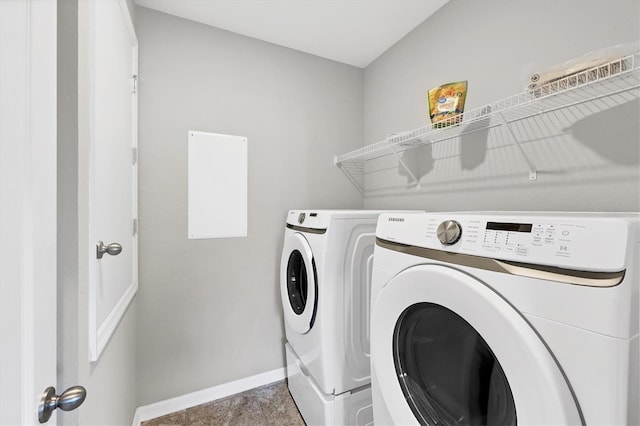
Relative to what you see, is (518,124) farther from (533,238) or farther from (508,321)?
(508,321)

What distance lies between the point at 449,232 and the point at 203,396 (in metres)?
1.92

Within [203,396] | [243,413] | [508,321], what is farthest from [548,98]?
[203,396]

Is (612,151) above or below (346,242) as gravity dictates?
above

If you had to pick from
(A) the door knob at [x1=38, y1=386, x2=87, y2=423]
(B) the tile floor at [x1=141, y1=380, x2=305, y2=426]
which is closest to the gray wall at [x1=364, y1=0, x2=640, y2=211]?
(B) the tile floor at [x1=141, y1=380, x2=305, y2=426]

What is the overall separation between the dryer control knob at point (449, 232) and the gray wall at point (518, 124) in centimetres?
76

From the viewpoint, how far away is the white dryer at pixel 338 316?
1355 mm

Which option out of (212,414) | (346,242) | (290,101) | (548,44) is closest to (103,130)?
(346,242)

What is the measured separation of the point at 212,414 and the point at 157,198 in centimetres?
139

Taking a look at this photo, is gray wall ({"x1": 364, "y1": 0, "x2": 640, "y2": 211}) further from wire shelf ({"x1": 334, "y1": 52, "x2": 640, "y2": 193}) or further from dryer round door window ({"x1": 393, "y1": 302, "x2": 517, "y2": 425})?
dryer round door window ({"x1": 393, "y1": 302, "x2": 517, "y2": 425})

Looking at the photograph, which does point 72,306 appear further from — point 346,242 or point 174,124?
point 174,124

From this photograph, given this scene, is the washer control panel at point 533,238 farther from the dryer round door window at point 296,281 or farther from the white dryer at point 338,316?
the dryer round door window at point 296,281

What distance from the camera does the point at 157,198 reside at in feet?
5.58

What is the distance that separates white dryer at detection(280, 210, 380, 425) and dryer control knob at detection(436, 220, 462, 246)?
2.04ft
